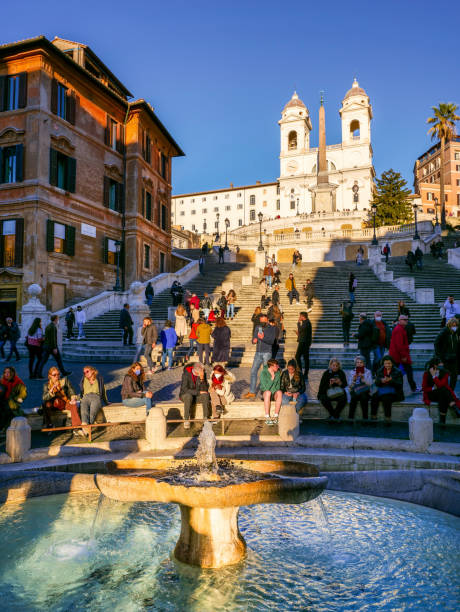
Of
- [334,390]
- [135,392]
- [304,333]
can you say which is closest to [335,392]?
[334,390]

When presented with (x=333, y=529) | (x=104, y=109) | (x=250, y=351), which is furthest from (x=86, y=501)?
(x=104, y=109)

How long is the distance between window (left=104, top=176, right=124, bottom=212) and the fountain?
26.9 metres

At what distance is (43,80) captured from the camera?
24.5 m

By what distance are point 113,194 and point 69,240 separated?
6.20 metres

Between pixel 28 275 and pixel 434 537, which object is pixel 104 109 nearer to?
pixel 28 275

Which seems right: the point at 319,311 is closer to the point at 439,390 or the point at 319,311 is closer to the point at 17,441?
the point at 439,390

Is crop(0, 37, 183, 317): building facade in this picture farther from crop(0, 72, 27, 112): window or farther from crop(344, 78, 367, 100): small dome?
crop(344, 78, 367, 100): small dome

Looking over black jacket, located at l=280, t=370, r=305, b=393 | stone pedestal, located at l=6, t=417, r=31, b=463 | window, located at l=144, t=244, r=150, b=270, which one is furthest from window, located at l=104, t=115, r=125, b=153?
stone pedestal, located at l=6, t=417, r=31, b=463

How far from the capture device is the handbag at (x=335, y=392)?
351 inches

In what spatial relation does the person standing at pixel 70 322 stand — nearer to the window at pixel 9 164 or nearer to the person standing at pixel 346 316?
the window at pixel 9 164

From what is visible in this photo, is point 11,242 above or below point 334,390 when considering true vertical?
above

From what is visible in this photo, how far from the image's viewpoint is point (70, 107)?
26656 mm

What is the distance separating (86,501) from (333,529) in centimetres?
311

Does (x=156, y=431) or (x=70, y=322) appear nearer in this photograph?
(x=156, y=431)
